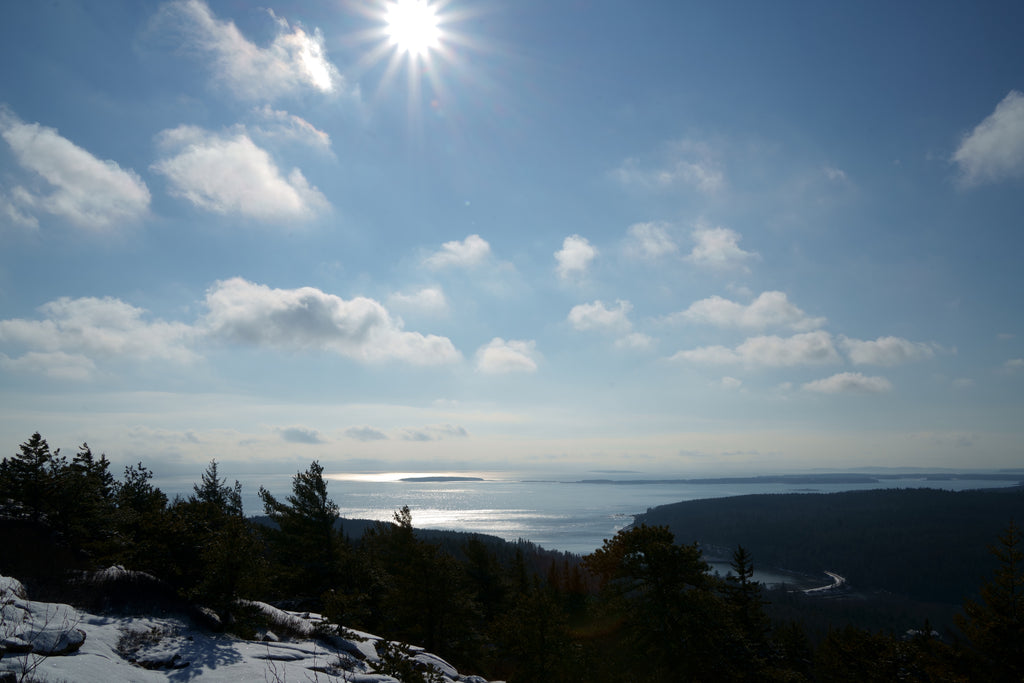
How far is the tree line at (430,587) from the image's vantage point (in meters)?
14.5

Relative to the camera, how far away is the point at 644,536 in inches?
867

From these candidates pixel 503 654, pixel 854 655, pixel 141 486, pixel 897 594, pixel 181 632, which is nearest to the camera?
pixel 181 632

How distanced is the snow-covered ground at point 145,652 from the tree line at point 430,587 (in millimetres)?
1444

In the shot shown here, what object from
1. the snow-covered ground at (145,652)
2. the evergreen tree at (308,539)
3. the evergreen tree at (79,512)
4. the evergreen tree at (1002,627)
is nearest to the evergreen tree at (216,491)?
the evergreen tree at (308,539)

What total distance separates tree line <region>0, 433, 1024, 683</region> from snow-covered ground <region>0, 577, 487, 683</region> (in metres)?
1.44

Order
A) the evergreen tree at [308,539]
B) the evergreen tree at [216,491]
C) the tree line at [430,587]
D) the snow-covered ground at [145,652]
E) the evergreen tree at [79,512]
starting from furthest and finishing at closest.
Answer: the evergreen tree at [216,491]
the evergreen tree at [308,539]
the evergreen tree at [79,512]
the tree line at [430,587]
the snow-covered ground at [145,652]

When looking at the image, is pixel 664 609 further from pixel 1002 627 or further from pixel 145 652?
pixel 145 652

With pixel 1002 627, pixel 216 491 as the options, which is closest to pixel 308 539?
pixel 216 491

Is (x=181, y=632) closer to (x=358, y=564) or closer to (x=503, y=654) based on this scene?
(x=503, y=654)

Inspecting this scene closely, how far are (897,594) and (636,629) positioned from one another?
224 meters

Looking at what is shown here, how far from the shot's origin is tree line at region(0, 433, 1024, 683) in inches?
569

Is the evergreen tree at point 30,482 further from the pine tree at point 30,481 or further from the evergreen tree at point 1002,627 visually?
the evergreen tree at point 1002,627

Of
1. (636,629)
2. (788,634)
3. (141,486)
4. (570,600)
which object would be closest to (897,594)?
(788,634)

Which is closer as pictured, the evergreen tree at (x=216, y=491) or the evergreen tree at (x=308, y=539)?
the evergreen tree at (x=308, y=539)
